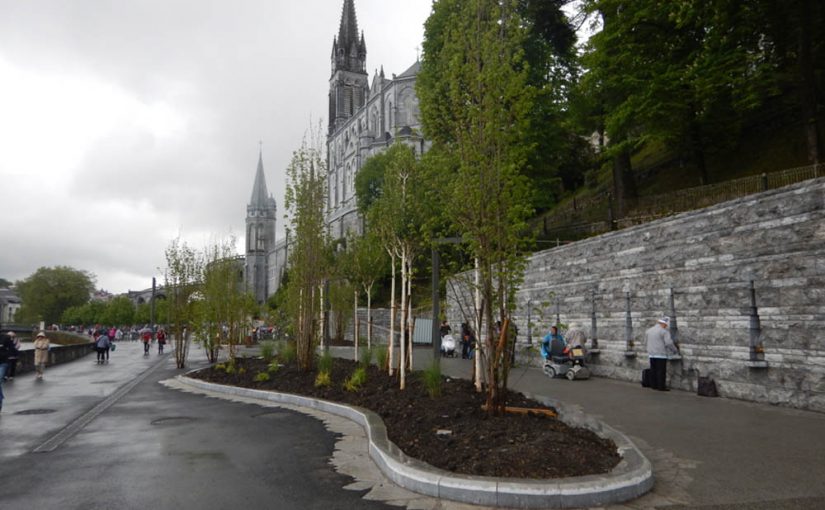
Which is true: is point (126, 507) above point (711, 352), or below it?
below

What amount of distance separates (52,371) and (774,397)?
24044 millimetres

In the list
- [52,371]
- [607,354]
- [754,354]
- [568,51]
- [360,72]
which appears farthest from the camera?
[360,72]

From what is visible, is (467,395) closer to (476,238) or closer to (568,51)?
(476,238)

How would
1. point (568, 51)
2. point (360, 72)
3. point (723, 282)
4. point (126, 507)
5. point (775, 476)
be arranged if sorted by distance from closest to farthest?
point (126, 507)
point (775, 476)
point (723, 282)
point (568, 51)
point (360, 72)

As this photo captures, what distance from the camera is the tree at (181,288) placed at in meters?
22.8

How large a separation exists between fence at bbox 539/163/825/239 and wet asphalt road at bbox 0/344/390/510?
40.5ft

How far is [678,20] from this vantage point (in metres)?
19.4

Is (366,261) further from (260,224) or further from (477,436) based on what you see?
(260,224)

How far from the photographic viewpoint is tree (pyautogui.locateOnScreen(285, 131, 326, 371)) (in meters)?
15.8

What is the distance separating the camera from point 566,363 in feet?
50.5

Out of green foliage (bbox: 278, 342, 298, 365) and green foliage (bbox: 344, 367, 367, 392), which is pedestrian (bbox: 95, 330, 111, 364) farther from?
green foliage (bbox: 344, 367, 367, 392)

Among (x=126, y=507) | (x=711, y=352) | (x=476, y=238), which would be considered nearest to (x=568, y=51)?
(x=711, y=352)

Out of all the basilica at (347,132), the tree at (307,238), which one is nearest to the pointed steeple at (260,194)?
the basilica at (347,132)

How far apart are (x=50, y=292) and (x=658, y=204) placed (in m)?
110
